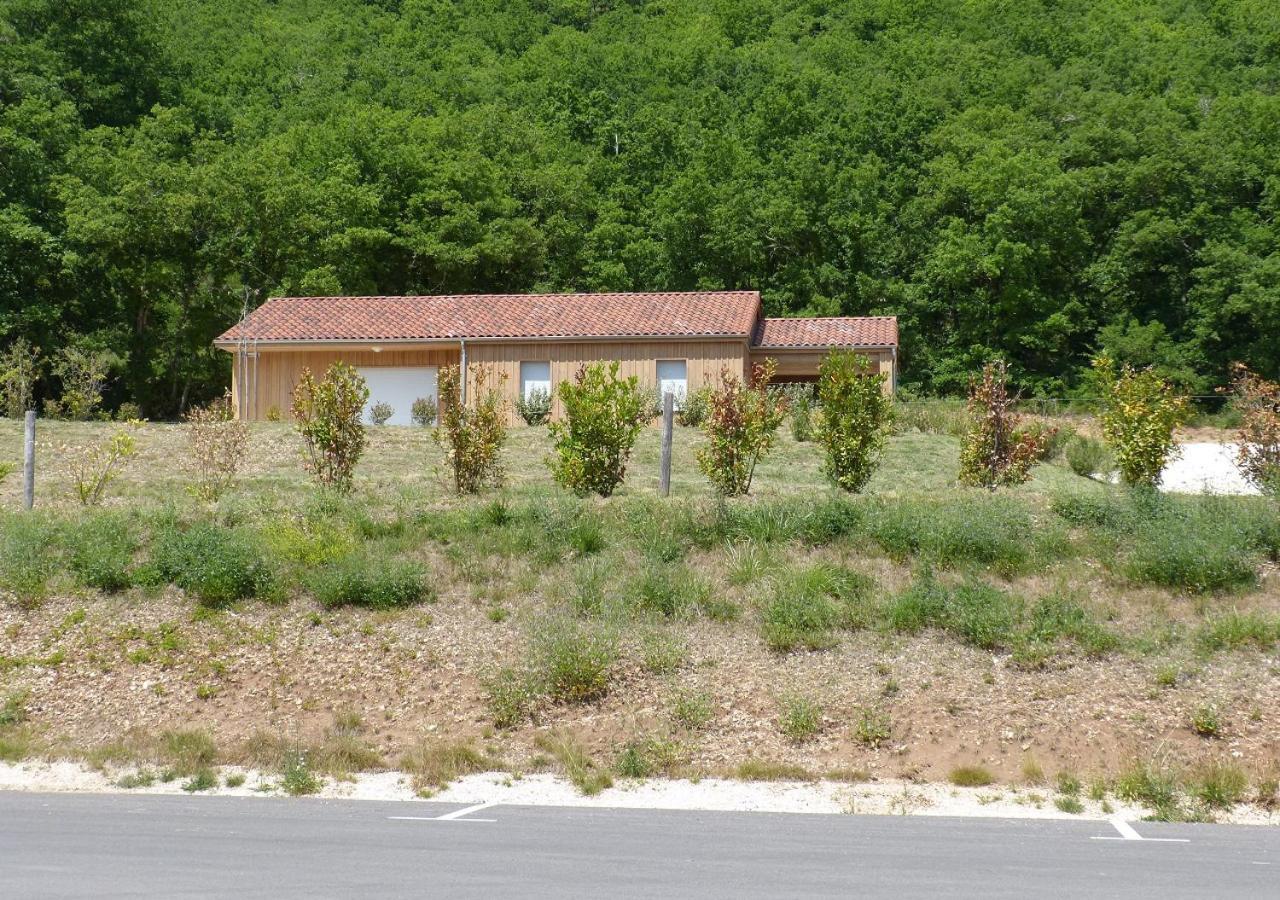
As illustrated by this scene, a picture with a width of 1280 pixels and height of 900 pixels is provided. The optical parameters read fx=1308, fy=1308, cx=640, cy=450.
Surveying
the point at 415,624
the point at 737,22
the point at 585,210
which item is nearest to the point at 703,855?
the point at 415,624

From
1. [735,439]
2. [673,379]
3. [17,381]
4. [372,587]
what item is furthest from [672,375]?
[372,587]

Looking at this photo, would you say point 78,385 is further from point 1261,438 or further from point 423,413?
point 1261,438

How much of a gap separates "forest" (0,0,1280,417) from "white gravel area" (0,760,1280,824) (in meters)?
29.8

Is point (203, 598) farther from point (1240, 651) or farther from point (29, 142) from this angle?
point (29, 142)

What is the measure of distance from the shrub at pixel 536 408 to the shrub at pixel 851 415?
13.3 meters

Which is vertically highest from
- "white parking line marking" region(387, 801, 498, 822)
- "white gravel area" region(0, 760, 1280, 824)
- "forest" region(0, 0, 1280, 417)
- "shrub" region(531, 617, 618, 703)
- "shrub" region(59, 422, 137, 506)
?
"forest" region(0, 0, 1280, 417)

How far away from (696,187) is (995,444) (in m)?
31.3

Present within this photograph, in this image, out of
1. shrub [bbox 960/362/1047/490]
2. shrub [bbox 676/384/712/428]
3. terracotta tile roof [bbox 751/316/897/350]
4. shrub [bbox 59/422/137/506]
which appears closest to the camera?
shrub [bbox 960/362/1047/490]

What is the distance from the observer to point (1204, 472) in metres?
25.0

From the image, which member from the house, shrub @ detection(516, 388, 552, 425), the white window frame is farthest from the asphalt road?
the white window frame

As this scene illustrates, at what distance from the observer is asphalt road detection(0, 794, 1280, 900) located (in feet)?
24.9

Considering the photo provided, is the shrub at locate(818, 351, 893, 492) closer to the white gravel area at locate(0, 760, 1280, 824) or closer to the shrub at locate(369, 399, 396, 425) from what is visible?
the white gravel area at locate(0, 760, 1280, 824)

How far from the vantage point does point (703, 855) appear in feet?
28.3

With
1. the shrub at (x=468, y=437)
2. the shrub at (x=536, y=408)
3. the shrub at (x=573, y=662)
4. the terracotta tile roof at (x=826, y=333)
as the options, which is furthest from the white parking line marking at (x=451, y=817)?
the terracotta tile roof at (x=826, y=333)
